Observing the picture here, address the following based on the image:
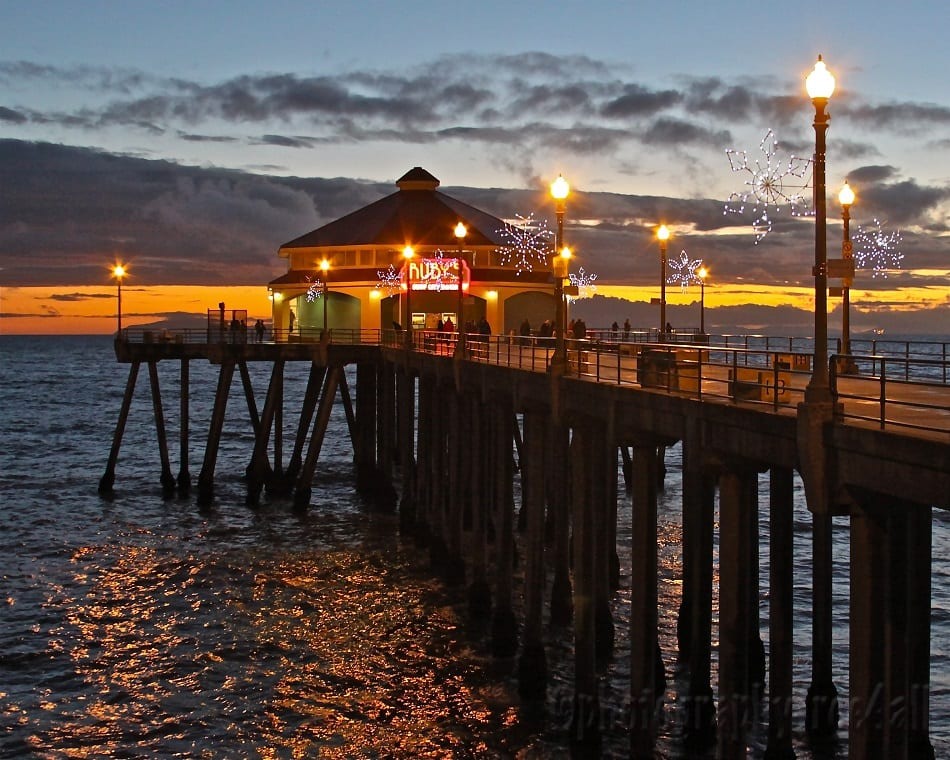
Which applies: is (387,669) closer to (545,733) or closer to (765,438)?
(545,733)

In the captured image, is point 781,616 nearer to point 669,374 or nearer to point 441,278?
point 669,374

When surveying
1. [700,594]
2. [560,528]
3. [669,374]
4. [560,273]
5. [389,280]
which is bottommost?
[560,528]

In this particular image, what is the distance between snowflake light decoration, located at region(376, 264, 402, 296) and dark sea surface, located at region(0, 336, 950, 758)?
1426cm

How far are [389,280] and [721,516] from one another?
43711 millimetres

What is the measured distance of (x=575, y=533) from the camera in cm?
1866

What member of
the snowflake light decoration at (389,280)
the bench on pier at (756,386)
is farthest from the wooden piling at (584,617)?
the snowflake light decoration at (389,280)

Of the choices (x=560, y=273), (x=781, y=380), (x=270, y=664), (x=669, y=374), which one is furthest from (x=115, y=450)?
(x=669, y=374)

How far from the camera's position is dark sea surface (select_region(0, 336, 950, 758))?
19750mm

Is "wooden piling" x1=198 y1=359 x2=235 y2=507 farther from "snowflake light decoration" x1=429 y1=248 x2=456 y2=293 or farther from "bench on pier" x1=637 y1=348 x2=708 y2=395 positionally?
"bench on pier" x1=637 y1=348 x2=708 y2=395

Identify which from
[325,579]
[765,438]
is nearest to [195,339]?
[325,579]

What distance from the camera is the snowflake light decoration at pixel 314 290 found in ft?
188

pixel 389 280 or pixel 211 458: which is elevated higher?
pixel 389 280

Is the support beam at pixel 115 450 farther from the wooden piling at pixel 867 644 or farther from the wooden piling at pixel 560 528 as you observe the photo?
the wooden piling at pixel 867 644

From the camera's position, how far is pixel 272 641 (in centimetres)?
2539
